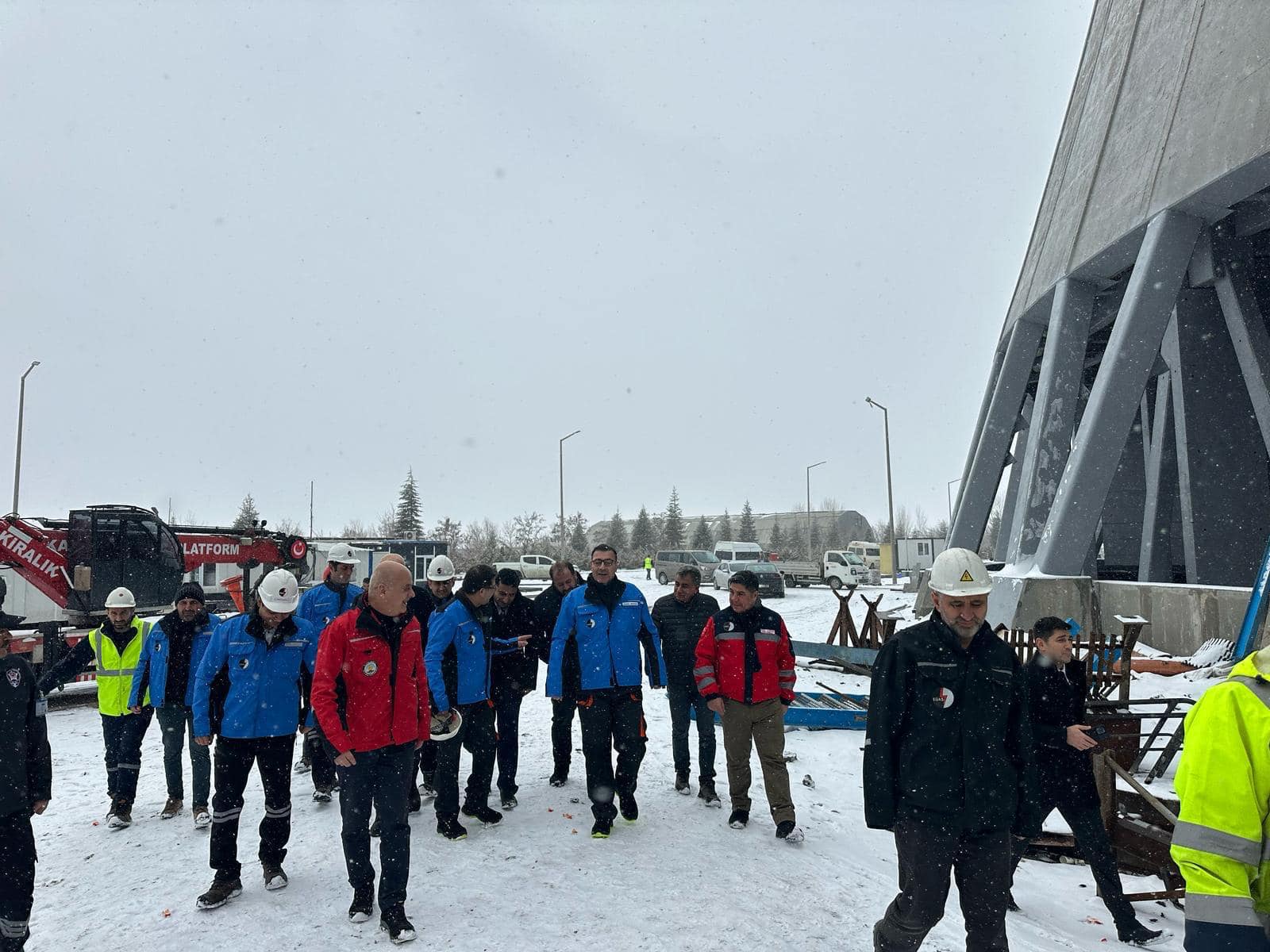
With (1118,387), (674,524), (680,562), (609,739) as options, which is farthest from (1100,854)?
(674,524)

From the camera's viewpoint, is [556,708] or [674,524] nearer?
[556,708]

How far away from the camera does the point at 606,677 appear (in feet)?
18.4

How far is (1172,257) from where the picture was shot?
468 inches

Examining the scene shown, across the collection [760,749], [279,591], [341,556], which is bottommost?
[760,749]

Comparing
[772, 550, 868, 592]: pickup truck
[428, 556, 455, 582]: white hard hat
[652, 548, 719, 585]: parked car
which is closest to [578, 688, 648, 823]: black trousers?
[428, 556, 455, 582]: white hard hat

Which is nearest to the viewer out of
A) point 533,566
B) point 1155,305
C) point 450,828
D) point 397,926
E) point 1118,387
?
point 397,926

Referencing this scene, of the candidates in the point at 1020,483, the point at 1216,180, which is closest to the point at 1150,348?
the point at 1216,180

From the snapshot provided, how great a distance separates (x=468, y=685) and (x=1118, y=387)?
11939 millimetres

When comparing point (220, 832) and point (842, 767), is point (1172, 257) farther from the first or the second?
point (220, 832)

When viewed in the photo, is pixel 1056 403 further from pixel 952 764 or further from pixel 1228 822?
pixel 1228 822

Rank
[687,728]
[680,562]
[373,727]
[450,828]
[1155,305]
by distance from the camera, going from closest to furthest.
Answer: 1. [373,727]
2. [450,828]
3. [687,728]
4. [1155,305]
5. [680,562]

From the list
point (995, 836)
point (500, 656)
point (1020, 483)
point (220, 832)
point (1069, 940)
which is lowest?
point (1069, 940)

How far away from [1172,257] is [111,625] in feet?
48.9

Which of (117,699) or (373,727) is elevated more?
(373,727)
